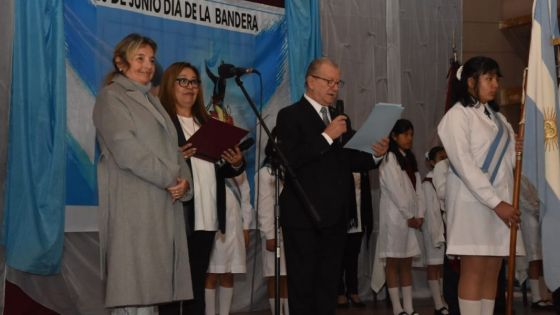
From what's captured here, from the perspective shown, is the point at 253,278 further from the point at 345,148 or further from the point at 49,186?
the point at 345,148

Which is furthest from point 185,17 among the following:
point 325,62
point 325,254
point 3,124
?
point 325,254

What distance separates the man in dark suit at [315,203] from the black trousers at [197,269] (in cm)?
45

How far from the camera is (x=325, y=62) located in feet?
16.2

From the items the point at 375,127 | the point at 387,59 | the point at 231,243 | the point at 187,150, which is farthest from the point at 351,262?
the point at 187,150

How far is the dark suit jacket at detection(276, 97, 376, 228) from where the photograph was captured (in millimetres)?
4672

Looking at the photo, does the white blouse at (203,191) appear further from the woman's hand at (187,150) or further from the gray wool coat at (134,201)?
the gray wool coat at (134,201)

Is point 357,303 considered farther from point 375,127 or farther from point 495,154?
point 375,127

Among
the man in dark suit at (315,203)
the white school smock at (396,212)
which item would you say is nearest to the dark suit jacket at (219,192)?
the man in dark suit at (315,203)

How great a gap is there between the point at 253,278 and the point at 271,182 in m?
1.23

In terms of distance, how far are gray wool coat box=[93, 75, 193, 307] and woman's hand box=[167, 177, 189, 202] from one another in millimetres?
28

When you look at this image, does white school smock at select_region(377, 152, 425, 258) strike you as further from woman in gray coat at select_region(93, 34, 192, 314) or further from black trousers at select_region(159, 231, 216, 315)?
woman in gray coat at select_region(93, 34, 192, 314)

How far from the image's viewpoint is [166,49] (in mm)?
7262

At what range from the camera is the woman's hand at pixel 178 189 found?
4.15m

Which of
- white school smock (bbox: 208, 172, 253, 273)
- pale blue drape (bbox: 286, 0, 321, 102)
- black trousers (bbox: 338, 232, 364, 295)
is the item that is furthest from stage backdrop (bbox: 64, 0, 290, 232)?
black trousers (bbox: 338, 232, 364, 295)
